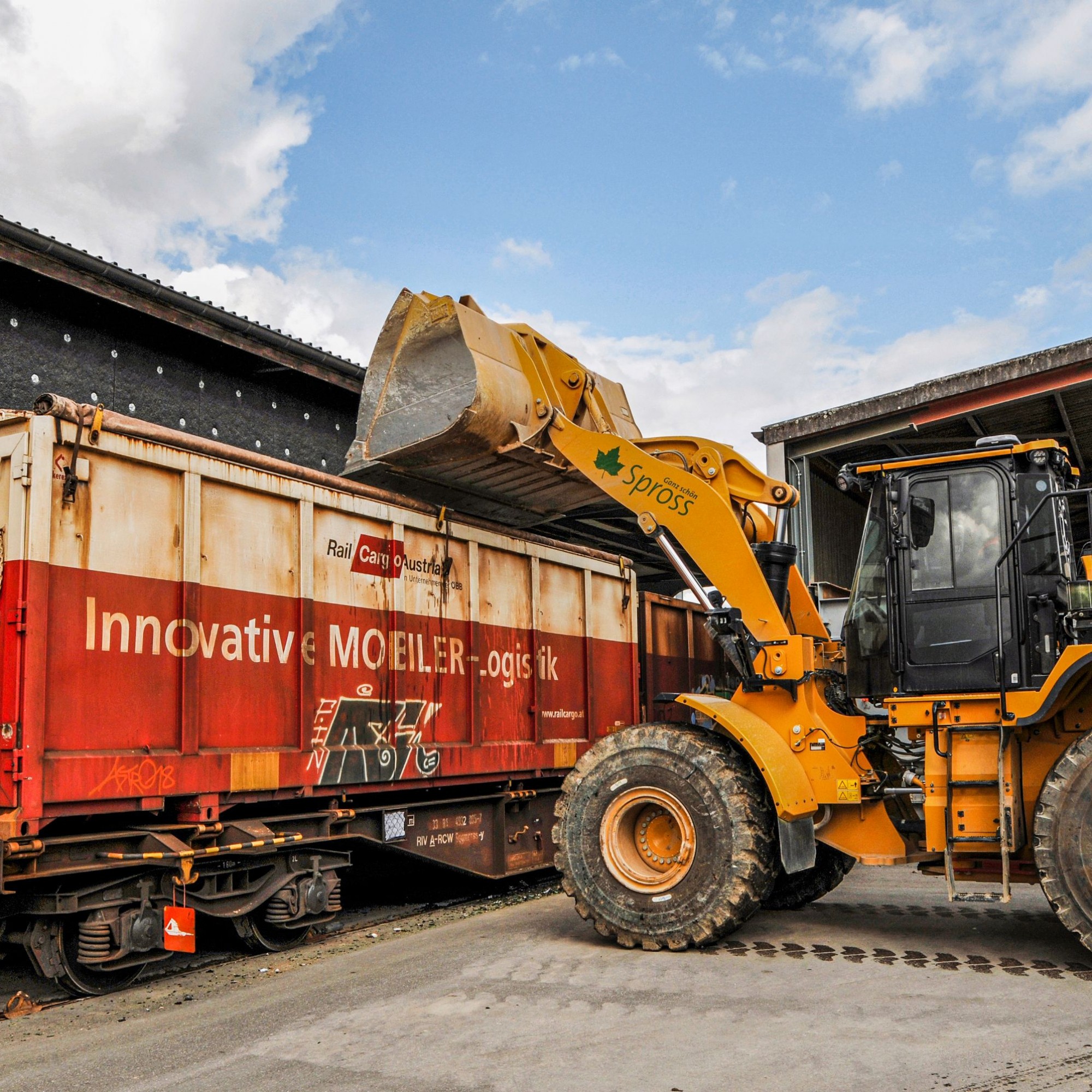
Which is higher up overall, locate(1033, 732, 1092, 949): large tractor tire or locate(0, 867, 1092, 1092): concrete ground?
locate(1033, 732, 1092, 949): large tractor tire

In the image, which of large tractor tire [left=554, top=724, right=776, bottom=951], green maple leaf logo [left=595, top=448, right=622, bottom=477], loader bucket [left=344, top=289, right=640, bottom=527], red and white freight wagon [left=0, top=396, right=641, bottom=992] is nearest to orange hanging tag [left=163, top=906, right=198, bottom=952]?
red and white freight wagon [left=0, top=396, right=641, bottom=992]

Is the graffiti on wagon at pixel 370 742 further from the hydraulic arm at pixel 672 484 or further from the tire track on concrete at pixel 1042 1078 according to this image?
the tire track on concrete at pixel 1042 1078

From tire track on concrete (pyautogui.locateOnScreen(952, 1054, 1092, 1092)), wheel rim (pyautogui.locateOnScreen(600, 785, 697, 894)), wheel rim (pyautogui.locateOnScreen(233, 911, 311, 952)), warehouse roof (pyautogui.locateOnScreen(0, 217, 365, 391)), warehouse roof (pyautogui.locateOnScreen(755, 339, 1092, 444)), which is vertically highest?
warehouse roof (pyautogui.locateOnScreen(0, 217, 365, 391))

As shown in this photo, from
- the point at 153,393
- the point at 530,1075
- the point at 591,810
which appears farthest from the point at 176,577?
the point at 153,393

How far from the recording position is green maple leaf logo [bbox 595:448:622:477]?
7.13 m

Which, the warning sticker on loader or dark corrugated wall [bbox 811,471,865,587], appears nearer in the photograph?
the warning sticker on loader

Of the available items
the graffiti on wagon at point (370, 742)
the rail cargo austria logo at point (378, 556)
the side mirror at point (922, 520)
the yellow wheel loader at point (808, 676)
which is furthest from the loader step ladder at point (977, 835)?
the rail cargo austria logo at point (378, 556)

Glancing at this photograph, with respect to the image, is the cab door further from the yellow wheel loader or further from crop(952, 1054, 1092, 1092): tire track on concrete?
crop(952, 1054, 1092, 1092): tire track on concrete

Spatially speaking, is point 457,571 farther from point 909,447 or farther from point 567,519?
point 909,447

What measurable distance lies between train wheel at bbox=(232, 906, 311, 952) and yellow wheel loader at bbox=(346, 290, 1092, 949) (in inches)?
70.5

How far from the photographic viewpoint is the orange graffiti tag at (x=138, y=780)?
5508 millimetres

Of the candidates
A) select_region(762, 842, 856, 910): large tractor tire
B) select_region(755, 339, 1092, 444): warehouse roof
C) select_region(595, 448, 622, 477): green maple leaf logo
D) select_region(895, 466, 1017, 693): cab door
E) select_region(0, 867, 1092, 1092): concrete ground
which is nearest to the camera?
select_region(0, 867, 1092, 1092): concrete ground

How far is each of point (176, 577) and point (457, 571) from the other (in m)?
2.62

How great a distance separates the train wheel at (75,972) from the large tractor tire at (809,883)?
416cm
